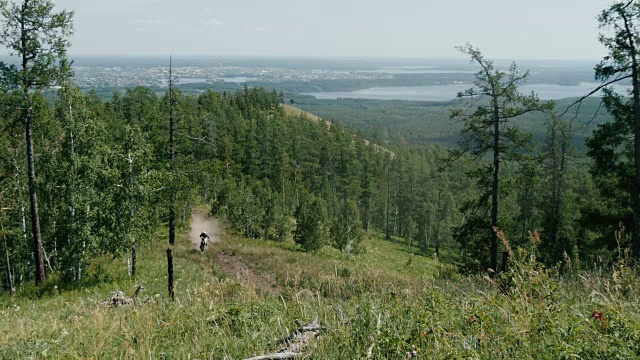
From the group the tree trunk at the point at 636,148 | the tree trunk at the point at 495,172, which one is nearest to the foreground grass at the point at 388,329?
the tree trunk at the point at 636,148

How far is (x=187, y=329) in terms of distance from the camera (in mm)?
4484

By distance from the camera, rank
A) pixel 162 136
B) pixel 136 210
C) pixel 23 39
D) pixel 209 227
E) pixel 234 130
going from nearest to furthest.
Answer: pixel 23 39 < pixel 136 210 < pixel 162 136 < pixel 209 227 < pixel 234 130

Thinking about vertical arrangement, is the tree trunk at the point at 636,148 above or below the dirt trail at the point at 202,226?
above

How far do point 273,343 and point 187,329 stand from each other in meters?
1.13

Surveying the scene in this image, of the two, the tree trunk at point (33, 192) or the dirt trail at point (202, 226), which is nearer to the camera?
the tree trunk at point (33, 192)

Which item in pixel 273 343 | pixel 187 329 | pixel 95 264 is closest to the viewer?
pixel 273 343

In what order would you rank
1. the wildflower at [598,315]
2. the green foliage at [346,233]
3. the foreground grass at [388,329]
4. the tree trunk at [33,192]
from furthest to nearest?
the green foliage at [346,233], the tree trunk at [33,192], the wildflower at [598,315], the foreground grass at [388,329]

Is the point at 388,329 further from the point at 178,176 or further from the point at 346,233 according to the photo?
the point at 346,233

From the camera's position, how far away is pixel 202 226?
37.5m

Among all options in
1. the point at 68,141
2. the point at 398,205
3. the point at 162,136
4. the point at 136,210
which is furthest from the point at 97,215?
the point at 398,205

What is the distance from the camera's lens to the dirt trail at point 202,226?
32634 mm

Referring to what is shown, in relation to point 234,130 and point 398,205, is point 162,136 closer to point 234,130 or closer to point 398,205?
point 234,130

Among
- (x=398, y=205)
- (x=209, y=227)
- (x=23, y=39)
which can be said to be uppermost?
(x=23, y=39)

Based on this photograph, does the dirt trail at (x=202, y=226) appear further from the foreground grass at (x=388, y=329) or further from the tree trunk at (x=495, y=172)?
the foreground grass at (x=388, y=329)
